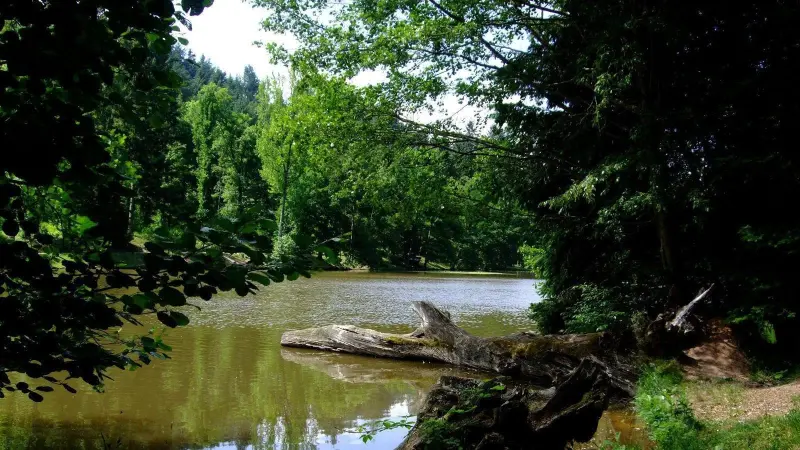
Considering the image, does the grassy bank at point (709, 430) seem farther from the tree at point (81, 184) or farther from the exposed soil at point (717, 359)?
the tree at point (81, 184)

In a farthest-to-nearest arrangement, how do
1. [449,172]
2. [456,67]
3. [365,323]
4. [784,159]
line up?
[365,323] < [449,172] < [456,67] < [784,159]

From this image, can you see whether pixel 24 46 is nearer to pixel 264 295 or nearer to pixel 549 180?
pixel 549 180

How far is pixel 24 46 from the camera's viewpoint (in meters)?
1.50

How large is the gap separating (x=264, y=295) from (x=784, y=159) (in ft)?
59.2

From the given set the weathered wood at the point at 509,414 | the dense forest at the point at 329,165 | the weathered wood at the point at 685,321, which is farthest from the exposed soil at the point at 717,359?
the dense forest at the point at 329,165

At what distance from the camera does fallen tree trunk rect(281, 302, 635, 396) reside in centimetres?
926

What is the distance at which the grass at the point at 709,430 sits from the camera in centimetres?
487

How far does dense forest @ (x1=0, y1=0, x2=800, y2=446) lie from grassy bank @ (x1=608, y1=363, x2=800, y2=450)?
2.81 metres

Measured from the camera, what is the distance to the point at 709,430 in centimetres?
562

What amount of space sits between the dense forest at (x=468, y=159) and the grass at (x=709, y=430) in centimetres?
285

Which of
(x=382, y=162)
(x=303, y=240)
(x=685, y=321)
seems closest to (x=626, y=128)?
(x=685, y=321)

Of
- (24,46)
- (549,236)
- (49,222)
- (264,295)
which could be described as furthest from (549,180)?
(264,295)

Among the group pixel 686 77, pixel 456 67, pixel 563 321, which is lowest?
pixel 563 321

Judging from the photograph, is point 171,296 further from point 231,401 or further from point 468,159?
point 468,159
